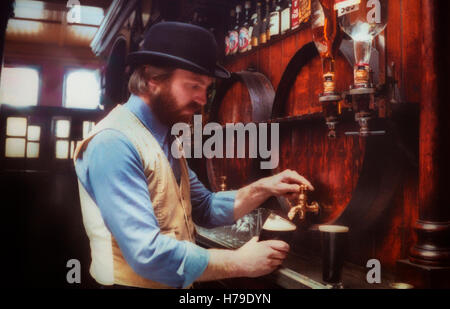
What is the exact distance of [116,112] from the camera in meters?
1.58

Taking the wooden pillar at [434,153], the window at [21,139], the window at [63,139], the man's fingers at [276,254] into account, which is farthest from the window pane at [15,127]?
the wooden pillar at [434,153]

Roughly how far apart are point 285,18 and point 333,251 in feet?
5.22

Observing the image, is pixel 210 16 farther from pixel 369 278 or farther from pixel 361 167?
pixel 369 278

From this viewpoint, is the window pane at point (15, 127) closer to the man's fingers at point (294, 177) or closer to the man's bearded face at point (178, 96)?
the man's bearded face at point (178, 96)

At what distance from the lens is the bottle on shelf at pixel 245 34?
288cm

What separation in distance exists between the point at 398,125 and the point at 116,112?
3.69 feet

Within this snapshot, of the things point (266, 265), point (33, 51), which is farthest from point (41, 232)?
point (33, 51)

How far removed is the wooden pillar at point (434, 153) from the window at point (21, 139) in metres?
7.57

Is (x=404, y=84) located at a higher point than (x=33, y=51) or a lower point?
lower

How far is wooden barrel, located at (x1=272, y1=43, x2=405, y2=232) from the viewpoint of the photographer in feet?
5.16

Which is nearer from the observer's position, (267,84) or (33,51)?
(267,84)

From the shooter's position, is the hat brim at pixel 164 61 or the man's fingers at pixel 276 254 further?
the hat brim at pixel 164 61

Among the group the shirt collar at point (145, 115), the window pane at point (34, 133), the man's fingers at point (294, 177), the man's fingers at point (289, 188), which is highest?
the window pane at point (34, 133)

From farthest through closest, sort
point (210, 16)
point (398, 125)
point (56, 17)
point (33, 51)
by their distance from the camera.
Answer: point (33, 51) < point (56, 17) < point (210, 16) < point (398, 125)
